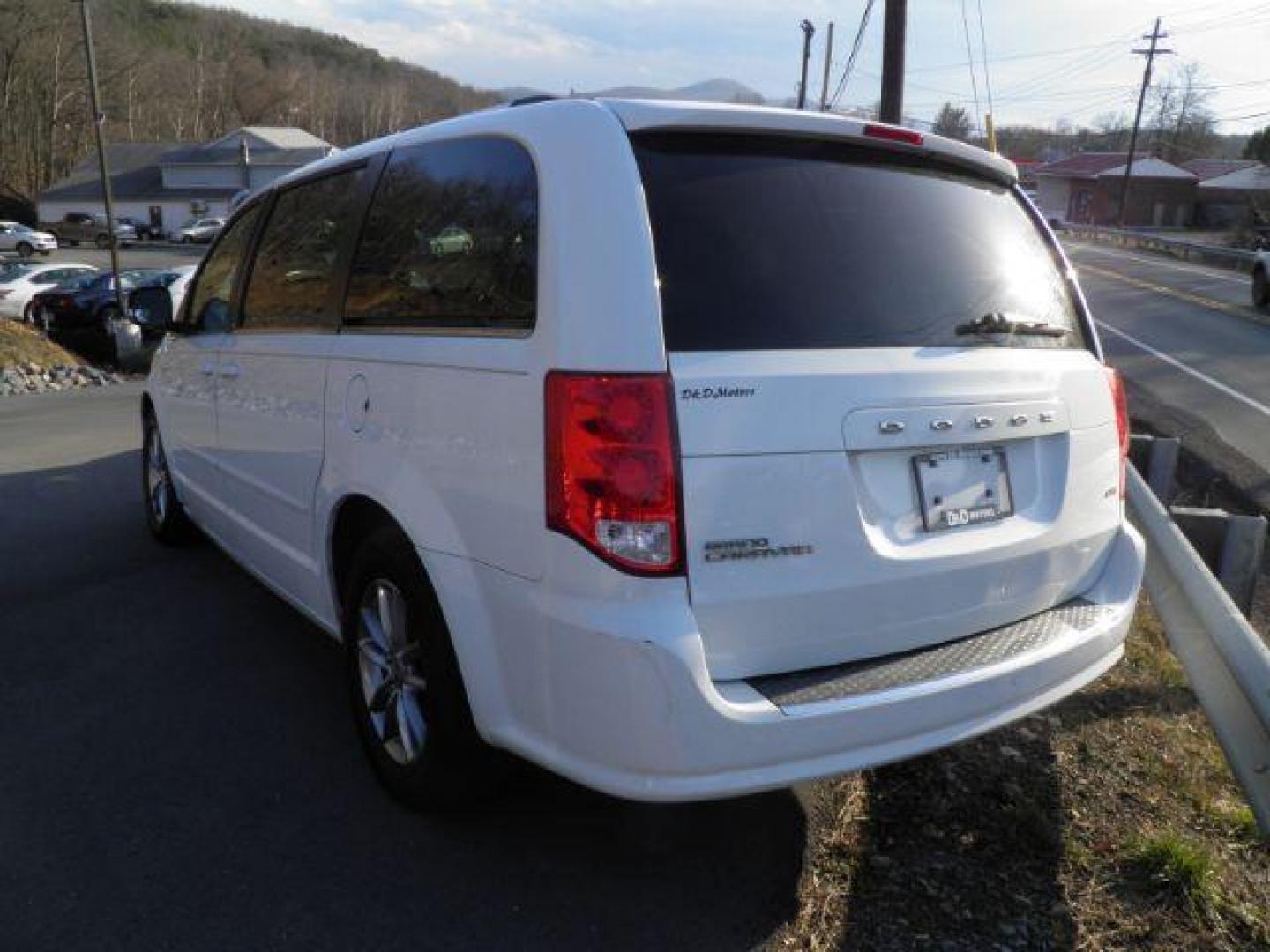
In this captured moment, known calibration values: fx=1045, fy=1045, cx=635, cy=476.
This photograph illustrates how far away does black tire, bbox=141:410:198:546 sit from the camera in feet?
18.5

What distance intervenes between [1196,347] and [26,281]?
26116 millimetres

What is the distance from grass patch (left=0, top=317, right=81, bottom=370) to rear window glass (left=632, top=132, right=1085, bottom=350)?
18092 millimetres

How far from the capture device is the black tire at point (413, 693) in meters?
2.81

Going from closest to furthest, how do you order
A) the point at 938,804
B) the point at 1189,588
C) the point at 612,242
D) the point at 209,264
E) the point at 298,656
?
the point at 612,242 < the point at 938,804 < the point at 1189,588 < the point at 298,656 < the point at 209,264

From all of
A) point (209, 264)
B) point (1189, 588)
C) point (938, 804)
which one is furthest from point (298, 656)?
point (1189, 588)

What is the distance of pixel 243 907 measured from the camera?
2686mm

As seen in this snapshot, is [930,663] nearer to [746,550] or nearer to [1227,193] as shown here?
[746,550]

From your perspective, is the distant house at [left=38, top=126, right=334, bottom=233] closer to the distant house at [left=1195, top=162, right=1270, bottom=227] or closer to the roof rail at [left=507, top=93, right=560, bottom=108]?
the distant house at [left=1195, top=162, right=1270, bottom=227]

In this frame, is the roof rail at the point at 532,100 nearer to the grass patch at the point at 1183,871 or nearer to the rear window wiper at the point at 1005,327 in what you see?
the rear window wiper at the point at 1005,327

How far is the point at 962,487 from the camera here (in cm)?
268

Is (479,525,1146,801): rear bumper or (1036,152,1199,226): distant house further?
(1036,152,1199,226): distant house

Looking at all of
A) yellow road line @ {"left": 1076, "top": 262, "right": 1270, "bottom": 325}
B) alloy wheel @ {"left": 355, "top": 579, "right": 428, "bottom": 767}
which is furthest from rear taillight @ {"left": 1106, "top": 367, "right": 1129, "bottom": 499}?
yellow road line @ {"left": 1076, "top": 262, "right": 1270, "bottom": 325}

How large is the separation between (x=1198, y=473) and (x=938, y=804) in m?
6.59

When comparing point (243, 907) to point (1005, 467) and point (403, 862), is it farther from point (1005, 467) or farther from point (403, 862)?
point (1005, 467)
